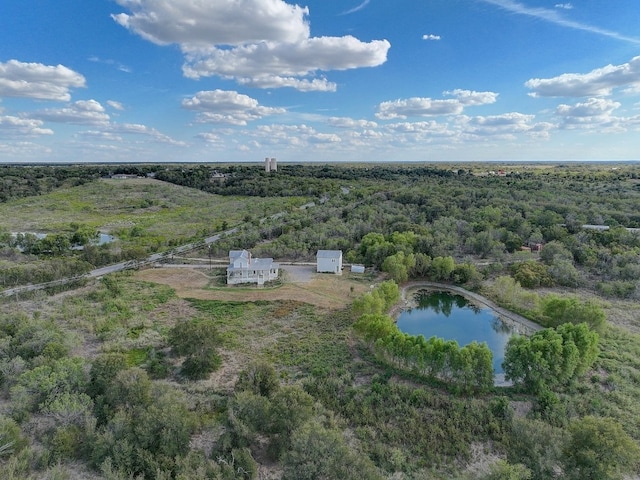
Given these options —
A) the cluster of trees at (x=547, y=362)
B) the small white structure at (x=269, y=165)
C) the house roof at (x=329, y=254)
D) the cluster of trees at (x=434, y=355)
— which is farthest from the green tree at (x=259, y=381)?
the small white structure at (x=269, y=165)

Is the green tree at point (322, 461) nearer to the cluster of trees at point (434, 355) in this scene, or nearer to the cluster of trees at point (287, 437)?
the cluster of trees at point (287, 437)

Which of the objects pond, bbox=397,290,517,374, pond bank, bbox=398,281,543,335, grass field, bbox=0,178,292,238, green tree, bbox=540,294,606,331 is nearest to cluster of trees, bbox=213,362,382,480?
pond, bbox=397,290,517,374

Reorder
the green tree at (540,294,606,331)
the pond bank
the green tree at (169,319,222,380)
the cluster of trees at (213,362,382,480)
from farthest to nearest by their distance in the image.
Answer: the pond bank < the green tree at (540,294,606,331) < the green tree at (169,319,222,380) < the cluster of trees at (213,362,382,480)

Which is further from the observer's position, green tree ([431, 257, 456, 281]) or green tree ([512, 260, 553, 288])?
green tree ([431, 257, 456, 281])

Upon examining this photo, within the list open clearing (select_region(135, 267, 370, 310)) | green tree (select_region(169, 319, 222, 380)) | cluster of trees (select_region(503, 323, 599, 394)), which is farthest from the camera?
open clearing (select_region(135, 267, 370, 310))

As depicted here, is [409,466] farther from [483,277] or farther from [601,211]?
[601,211]

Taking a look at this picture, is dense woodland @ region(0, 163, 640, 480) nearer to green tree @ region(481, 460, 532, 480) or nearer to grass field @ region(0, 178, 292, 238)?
green tree @ region(481, 460, 532, 480)

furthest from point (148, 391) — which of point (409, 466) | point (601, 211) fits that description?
point (601, 211)
